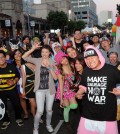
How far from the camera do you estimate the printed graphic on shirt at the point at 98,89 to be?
3463 millimetres

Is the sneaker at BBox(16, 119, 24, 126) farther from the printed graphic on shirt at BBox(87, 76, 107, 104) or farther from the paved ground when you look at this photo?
the printed graphic on shirt at BBox(87, 76, 107, 104)

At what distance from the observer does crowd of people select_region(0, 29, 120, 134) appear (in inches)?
137

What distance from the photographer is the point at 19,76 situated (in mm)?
6098

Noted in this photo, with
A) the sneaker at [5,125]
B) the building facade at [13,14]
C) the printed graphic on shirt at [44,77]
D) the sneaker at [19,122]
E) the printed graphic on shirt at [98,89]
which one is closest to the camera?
the printed graphic on shirt at [98,89]

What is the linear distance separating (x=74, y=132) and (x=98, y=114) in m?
2.09

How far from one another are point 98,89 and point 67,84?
2018 mm

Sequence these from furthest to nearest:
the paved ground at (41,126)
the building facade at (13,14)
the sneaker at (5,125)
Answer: the building facade at (13,14) → the sneaker at (5,125) → the paved ground at (41,126)

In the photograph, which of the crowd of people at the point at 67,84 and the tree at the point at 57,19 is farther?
the tree at the point at 57,19

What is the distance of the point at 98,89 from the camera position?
11.4ft

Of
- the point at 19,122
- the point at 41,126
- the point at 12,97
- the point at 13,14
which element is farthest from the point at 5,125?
the point at 13,14

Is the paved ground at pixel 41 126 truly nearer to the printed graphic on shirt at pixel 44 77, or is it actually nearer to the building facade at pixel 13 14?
the printed graphic on shirt at pixel 44 77

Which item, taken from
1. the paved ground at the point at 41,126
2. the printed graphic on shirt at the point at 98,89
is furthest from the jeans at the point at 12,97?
the printed graphic on shirt at the point at 98,89

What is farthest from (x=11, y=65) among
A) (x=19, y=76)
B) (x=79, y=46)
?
(x=79, y=46)

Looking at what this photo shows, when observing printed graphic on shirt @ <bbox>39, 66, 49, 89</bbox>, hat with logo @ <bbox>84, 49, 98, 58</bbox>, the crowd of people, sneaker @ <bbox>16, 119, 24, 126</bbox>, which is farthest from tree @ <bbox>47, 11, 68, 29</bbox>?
hat with logo @ <bbox>84, 49, 98, 58</bbox>
